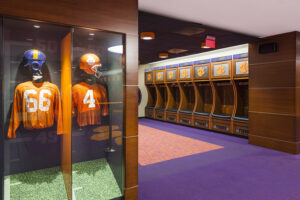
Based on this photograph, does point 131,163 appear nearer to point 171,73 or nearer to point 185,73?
point 185,73

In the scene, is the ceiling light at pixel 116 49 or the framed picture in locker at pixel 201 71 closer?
the ceiling light at pixel 116 49

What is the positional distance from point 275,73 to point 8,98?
4.35 metres

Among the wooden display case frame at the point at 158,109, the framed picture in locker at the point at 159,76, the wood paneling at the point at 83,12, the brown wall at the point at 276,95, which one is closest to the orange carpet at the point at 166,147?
the brown wall at the point at 276,95

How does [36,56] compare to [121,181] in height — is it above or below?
above

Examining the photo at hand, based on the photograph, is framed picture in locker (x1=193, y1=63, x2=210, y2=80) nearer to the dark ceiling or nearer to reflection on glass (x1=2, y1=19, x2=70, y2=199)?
the dark ceiling

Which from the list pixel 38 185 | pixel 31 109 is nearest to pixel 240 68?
pixel 31 109

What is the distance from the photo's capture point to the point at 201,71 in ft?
20.6

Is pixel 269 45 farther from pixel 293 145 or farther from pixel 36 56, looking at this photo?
pixel 36 56

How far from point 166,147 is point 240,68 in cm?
267

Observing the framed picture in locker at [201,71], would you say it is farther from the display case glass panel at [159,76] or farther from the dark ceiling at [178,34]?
the display case glass panel at [159,76]

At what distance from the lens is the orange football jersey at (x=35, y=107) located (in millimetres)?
1896

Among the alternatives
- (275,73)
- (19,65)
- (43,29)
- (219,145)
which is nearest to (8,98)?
(19,65)

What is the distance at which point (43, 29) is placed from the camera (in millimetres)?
1888

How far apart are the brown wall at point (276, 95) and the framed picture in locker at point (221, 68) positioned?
0.92 metres
